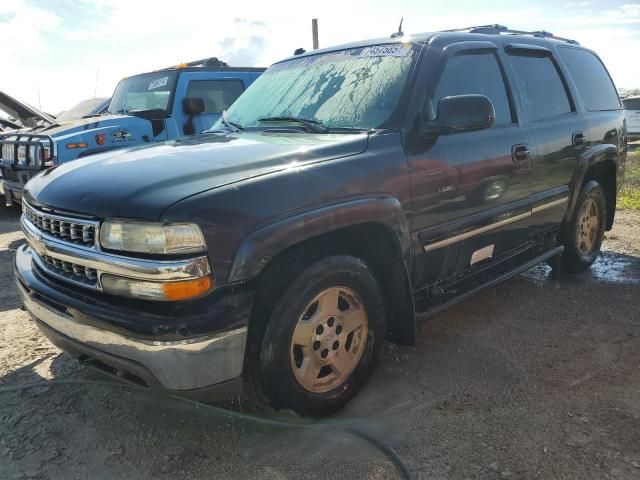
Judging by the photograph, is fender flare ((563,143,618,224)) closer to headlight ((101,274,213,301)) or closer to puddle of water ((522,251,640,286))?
puddle of water ((522,251,640,286))

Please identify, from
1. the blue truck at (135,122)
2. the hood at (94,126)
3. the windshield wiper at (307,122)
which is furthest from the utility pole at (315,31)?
the windshield wiper at (307,122)

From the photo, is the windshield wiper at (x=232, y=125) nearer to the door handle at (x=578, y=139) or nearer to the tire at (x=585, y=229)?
the door handle at (x=578, y=139)

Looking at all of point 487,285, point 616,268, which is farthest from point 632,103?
point 487,285

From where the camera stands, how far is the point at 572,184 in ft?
14.6

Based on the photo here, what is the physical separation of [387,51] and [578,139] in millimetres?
1971

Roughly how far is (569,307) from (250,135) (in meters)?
2.82

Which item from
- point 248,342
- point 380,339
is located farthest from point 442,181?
point 248,342

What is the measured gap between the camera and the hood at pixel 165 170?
2.26 metres

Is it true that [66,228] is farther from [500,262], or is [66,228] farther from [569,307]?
[569,307]

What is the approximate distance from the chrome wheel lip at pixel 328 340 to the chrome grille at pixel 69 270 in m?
0.91

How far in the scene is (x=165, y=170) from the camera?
8.16ft

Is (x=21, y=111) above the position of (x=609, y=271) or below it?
above

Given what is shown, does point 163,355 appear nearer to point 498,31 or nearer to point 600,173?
point 498,31

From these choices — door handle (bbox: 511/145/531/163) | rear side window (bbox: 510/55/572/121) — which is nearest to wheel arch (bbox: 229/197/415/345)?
door handle (bbox: 511/145/531/163)
